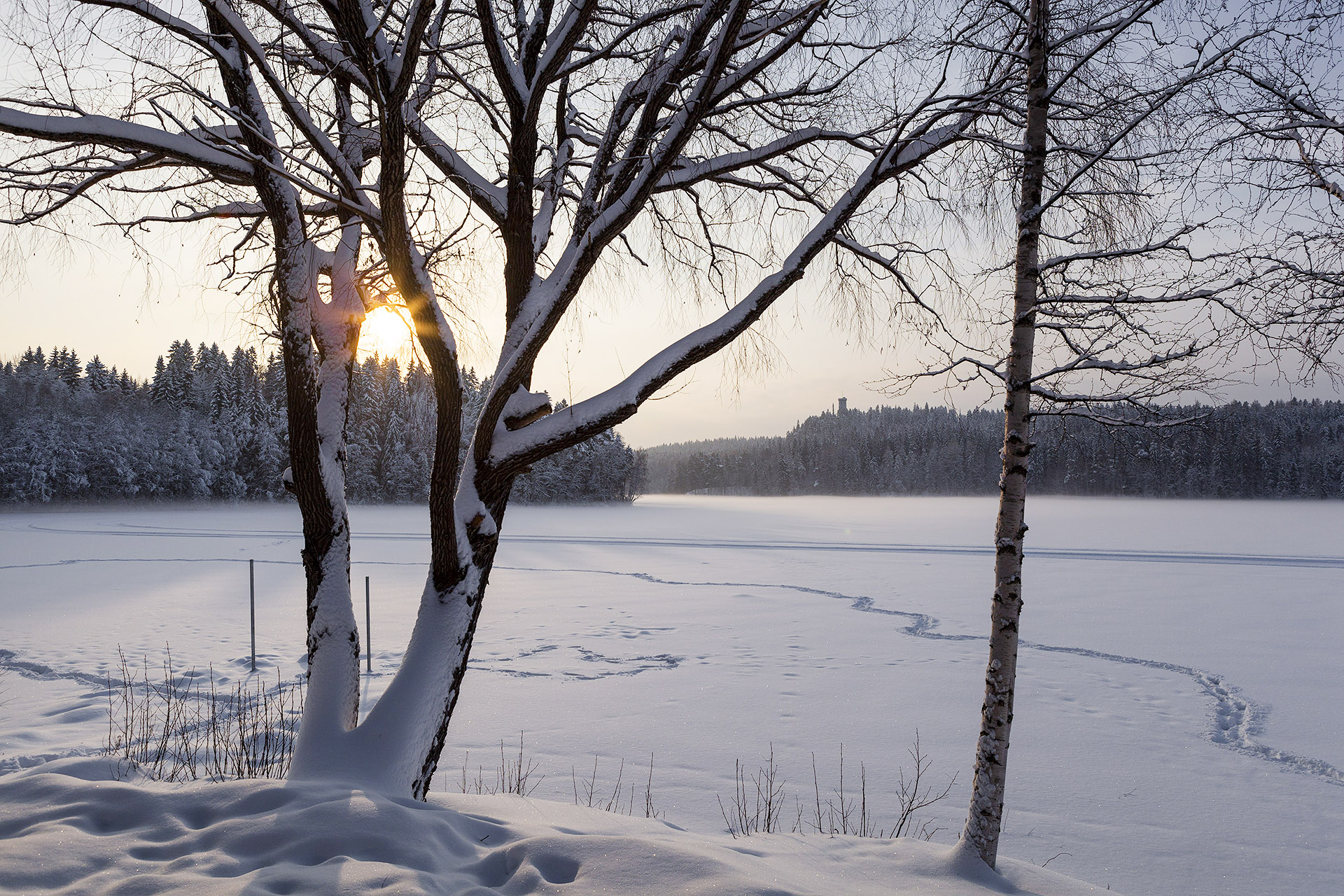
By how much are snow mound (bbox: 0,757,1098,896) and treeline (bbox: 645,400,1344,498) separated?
100ft

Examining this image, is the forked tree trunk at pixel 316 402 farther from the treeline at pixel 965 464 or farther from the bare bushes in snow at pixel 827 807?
the treeline at pixel 965 464

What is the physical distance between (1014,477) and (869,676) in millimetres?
6721

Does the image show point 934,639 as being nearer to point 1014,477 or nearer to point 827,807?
point 827,807

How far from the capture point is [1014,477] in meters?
4.47

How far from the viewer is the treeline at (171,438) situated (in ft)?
186

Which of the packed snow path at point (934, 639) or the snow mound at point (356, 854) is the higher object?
the snow mound at point (356, 854)

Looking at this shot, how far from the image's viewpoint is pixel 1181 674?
1048 centimetres

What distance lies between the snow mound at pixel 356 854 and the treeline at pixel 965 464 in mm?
30579

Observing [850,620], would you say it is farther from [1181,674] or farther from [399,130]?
[399,130]

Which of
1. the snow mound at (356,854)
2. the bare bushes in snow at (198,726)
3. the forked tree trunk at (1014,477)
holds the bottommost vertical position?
the bare bushes in snow at (198,726)

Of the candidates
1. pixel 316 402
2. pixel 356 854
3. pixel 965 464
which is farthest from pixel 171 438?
pixel 965 464

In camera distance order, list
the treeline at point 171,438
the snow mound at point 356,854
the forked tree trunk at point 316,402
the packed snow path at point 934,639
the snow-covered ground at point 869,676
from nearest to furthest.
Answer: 1. the snow mound at point 356,854
2. the forked tree trunk at point 316,402
3. the snow-covered ground at point 869,676
4. the packed snow path at point 934,639
5. the treeline at point 171,438

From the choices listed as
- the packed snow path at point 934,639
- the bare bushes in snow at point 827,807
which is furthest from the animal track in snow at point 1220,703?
the bare bushes in snow at point 827,807

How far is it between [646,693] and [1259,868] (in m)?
6.16
